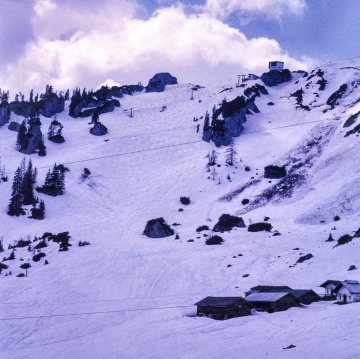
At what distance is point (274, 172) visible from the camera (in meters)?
115

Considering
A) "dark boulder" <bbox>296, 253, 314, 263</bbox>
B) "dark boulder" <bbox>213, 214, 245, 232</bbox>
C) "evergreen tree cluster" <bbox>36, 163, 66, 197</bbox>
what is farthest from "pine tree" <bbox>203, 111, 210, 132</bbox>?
"dark boulder" <bbox>296, 253, 314, 263</bbox>

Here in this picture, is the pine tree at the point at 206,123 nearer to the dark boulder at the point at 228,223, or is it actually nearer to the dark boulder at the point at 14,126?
the dark boulder at the point at 14,126

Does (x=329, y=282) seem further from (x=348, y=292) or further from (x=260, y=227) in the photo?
(x=260, y=227)

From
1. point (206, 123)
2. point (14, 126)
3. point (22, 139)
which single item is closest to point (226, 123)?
point (206, 123)

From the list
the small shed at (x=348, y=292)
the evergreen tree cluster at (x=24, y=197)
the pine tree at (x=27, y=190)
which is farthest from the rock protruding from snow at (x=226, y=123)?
the small shed at (x=348, y=292)

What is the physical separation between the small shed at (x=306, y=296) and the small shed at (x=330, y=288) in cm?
117

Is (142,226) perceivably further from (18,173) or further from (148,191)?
(18,173)

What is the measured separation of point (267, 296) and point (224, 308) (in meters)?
5.28

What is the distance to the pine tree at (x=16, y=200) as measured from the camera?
97.5m

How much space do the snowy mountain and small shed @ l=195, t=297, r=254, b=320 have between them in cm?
165

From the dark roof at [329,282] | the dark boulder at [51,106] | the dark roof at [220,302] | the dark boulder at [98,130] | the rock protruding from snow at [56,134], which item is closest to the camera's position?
the dark roof at [220,302]

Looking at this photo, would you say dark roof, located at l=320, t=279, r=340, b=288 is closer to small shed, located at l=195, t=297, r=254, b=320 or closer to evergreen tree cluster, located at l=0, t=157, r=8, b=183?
small shed, located at l=195, t=297, r=254, b=320

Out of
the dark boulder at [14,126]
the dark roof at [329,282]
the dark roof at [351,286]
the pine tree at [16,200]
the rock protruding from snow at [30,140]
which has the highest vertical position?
the dark boulder at [14,126]

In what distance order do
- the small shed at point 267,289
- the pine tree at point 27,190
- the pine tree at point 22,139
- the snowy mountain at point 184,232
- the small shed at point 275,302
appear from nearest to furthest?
the snowy mountain at point 184,232 < the small shed at point 275,302 < the small shed at point 267,289 < the pine tree at point 27,190 < the pine tree at point 22,139
